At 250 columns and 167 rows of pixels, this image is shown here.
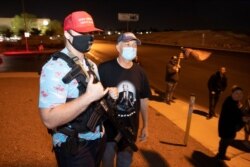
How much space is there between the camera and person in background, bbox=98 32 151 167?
346cm

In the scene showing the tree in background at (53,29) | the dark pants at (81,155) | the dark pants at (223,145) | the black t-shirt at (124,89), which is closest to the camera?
the dark pants at (81,155)

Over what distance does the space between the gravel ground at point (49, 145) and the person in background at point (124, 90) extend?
1658mm

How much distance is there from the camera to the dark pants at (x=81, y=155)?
7.69 feet

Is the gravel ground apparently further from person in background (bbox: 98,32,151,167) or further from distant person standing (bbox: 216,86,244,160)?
person in background (bbox: 98,32,151,167)

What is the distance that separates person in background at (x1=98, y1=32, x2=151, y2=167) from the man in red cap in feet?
2.81

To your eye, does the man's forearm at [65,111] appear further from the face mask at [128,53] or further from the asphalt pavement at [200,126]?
the asphalt pavement at [200,126]

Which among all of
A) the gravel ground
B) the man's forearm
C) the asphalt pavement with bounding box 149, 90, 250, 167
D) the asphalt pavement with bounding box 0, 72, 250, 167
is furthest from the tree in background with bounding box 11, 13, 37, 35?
the man's forearm

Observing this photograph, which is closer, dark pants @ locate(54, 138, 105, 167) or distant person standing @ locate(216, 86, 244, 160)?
dark pants @ locate(54, 138, 105, 167)

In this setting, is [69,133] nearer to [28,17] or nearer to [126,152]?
[126,152]

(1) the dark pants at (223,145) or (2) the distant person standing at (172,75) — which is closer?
(1) the dark pants at (223,145)

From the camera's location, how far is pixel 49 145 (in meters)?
5.80

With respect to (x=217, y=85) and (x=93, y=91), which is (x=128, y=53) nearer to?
(x=93, y=91)

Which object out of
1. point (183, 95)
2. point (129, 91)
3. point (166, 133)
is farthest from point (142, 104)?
point (183, 95)

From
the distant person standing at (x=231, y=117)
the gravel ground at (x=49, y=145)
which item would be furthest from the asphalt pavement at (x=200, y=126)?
the distant person standing at (x=231, y=117)
